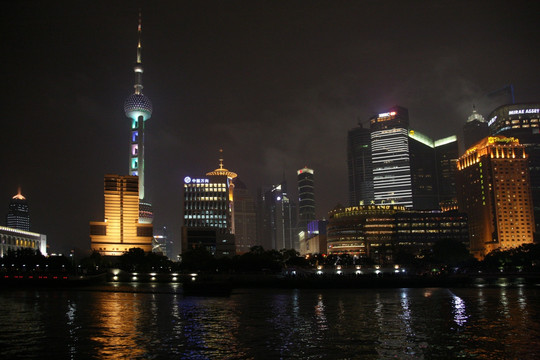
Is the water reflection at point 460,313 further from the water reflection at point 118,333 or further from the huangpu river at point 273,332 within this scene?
the water reflection at point 118,333

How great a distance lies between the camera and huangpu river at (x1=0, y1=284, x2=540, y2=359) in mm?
43281

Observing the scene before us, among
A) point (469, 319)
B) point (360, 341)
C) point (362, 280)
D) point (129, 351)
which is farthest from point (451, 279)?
point (129, 351)

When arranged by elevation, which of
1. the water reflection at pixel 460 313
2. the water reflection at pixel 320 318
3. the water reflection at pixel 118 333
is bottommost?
the water reflection at pixel 460 313

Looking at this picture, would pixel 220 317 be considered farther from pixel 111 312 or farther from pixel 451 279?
pixel 451 279

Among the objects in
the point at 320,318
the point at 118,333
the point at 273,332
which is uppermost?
the point at 118,333

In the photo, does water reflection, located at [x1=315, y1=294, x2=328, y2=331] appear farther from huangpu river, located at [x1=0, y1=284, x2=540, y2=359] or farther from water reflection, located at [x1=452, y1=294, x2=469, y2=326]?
water reflection, located at [x1=452, y1=294, x2=469, y2=326]

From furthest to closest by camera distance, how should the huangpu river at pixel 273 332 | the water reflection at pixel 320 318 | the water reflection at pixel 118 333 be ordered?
the water reflection at pixel 320 318 < the water reflection at pixel 118 333 < the huangpu river at pixel 273 332

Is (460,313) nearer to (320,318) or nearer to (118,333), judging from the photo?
(320,318)

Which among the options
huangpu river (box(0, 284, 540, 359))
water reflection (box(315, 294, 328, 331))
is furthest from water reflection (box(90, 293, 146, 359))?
water reflection (box(315, 294, 328, 331))

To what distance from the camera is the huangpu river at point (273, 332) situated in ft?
142

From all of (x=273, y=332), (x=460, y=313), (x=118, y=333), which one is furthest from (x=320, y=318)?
(x=118, y=333)

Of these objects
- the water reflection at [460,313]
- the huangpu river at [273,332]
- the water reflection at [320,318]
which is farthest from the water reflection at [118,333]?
the water reflection at [460,313]

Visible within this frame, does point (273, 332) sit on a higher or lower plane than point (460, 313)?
higher

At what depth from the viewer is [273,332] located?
55.4m
